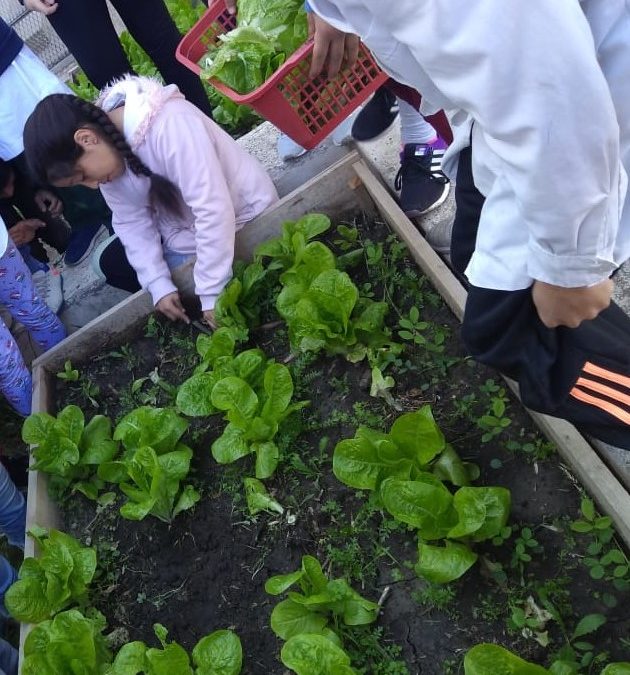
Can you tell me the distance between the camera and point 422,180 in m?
2.78

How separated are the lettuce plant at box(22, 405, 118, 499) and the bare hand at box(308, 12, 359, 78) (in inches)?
57.4

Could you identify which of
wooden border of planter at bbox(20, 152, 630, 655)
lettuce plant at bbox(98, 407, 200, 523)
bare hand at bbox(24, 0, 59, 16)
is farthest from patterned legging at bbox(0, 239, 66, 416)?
bare hand at bbox(24, 0, 59, 16)

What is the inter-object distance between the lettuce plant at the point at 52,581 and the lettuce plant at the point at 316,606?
687 mm

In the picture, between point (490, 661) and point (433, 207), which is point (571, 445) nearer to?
point (490, 661)

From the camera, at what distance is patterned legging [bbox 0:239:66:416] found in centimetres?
300

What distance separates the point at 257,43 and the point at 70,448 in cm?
152

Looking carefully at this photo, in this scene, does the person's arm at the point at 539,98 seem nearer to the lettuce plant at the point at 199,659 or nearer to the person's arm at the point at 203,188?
the lettuce plant at the point at 199,659

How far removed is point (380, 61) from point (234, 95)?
46.1 inches

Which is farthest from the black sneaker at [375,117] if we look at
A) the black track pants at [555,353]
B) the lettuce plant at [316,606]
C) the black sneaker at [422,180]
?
the lettuce plant at [316,606]

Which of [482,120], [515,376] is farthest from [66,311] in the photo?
[482,120]

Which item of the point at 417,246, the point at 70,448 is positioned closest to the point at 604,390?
the point at 417,246

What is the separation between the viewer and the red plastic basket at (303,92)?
91.7 inches

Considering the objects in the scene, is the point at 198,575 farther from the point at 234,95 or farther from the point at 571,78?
the point at 571,78

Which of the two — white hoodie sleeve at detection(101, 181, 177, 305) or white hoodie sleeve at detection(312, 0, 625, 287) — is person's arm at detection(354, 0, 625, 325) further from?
white hoodie sleeve at detection(101, 181, 177, 305)
